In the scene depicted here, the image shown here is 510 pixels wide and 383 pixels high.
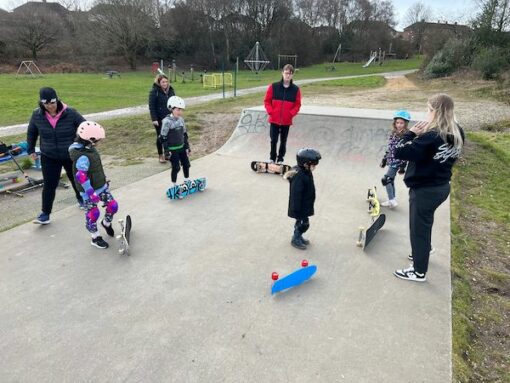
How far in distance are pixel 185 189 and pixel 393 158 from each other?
366 cm

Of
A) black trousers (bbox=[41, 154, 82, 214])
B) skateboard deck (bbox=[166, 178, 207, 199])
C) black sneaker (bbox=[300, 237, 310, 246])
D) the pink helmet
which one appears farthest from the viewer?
skateboard deck (bbox=[166, 178, 207, 199])

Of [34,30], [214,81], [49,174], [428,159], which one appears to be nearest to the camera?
[428,159]

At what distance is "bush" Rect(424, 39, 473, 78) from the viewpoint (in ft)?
100

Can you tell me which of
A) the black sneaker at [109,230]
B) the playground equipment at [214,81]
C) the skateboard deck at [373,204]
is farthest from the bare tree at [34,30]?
the skateboard deck at [373,204]

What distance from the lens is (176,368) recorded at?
288 cm

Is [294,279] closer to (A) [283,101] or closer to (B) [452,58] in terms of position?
Answer: (A) [283,101]

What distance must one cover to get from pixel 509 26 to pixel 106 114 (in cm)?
3354

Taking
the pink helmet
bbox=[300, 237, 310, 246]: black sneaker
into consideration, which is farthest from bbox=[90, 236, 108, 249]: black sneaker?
bbox=[300, 237, 310, 246]: black sneaker

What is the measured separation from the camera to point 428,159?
3.50 m

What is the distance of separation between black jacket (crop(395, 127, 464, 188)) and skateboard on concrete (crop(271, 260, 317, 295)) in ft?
4.79

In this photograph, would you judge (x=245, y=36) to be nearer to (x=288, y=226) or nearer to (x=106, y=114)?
(x=106, y=114)

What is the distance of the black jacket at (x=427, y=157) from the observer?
133 inches

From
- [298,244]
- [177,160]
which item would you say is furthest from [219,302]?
[177,160]

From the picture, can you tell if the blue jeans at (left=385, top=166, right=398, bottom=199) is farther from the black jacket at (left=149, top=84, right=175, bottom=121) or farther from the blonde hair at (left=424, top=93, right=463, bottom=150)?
the black jacket at (left=149, top=84, right=175, bottom=121)
